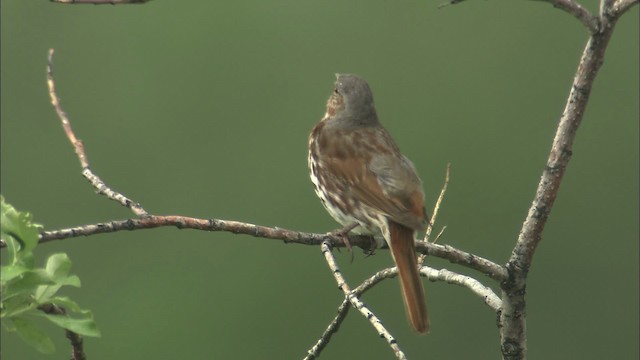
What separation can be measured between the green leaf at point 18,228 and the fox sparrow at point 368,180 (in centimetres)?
178

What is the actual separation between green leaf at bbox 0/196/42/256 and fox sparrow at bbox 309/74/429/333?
5.86 feet

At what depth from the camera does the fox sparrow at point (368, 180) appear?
4582 millimetres

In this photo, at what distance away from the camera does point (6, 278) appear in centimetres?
289

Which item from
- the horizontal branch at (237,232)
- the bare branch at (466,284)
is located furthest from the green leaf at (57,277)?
the bare branch at (466,284)

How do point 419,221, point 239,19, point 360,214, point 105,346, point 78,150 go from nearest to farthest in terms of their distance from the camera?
point 78,150 < point 419,221 < point 360,214 < point 105,346 < point 239,19

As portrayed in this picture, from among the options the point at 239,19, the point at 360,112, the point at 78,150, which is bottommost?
the point at 78,150

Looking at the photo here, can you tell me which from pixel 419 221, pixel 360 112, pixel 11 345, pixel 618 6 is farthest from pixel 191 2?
pixel 618 6

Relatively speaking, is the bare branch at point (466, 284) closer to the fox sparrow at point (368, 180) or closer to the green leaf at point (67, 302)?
the fox sparrow at point (368, 180)

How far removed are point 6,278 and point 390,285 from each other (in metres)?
9.44

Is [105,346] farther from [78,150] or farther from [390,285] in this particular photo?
[78,150]

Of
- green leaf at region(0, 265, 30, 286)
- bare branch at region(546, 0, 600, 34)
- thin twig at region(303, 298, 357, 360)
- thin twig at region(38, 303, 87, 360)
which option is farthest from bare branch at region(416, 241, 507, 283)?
green leaf at region(0, 265, 30, 286)

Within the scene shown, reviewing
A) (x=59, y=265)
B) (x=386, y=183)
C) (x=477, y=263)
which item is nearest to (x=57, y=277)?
(x=59, y=265)

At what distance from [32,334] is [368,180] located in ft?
7.94

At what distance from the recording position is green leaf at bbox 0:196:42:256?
297cm
